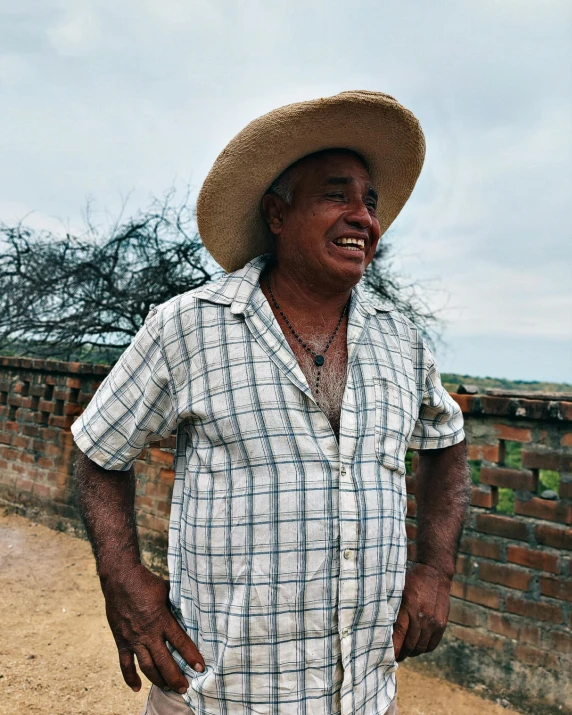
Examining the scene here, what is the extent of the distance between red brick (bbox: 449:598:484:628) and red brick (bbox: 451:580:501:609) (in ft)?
0.13

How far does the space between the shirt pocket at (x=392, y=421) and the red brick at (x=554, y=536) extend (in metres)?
1.46

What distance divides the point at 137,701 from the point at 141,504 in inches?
66.3

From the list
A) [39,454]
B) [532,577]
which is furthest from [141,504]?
[532,577]

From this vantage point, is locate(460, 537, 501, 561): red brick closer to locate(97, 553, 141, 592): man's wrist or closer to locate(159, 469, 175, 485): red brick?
locate(97, 553, 141, 592): man's wrist

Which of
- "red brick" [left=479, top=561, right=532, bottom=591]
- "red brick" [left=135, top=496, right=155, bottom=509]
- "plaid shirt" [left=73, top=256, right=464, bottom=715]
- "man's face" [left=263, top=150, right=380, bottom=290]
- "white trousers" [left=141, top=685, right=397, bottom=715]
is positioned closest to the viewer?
"plaid shirt" [left=73, top=256, right=464, bottom=715]

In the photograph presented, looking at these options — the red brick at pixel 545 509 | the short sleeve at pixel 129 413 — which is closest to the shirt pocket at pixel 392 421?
the short sleeve at pixel 129 413

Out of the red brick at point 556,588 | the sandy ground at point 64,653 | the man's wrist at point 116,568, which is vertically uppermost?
the man's wrist at point 116,568

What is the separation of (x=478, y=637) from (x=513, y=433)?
1099 mm

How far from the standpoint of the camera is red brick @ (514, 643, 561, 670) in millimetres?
2785

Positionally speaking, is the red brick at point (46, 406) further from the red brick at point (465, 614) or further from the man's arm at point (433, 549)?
the man's arm at point (433, 549)

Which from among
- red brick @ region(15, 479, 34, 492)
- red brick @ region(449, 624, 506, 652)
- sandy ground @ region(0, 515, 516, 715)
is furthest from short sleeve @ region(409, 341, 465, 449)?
red brick @ region(15, 479, 34, 492)

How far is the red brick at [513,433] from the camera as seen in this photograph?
9.61 ft

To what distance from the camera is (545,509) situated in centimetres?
284

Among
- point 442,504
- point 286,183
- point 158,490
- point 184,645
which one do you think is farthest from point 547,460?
point 158,490
